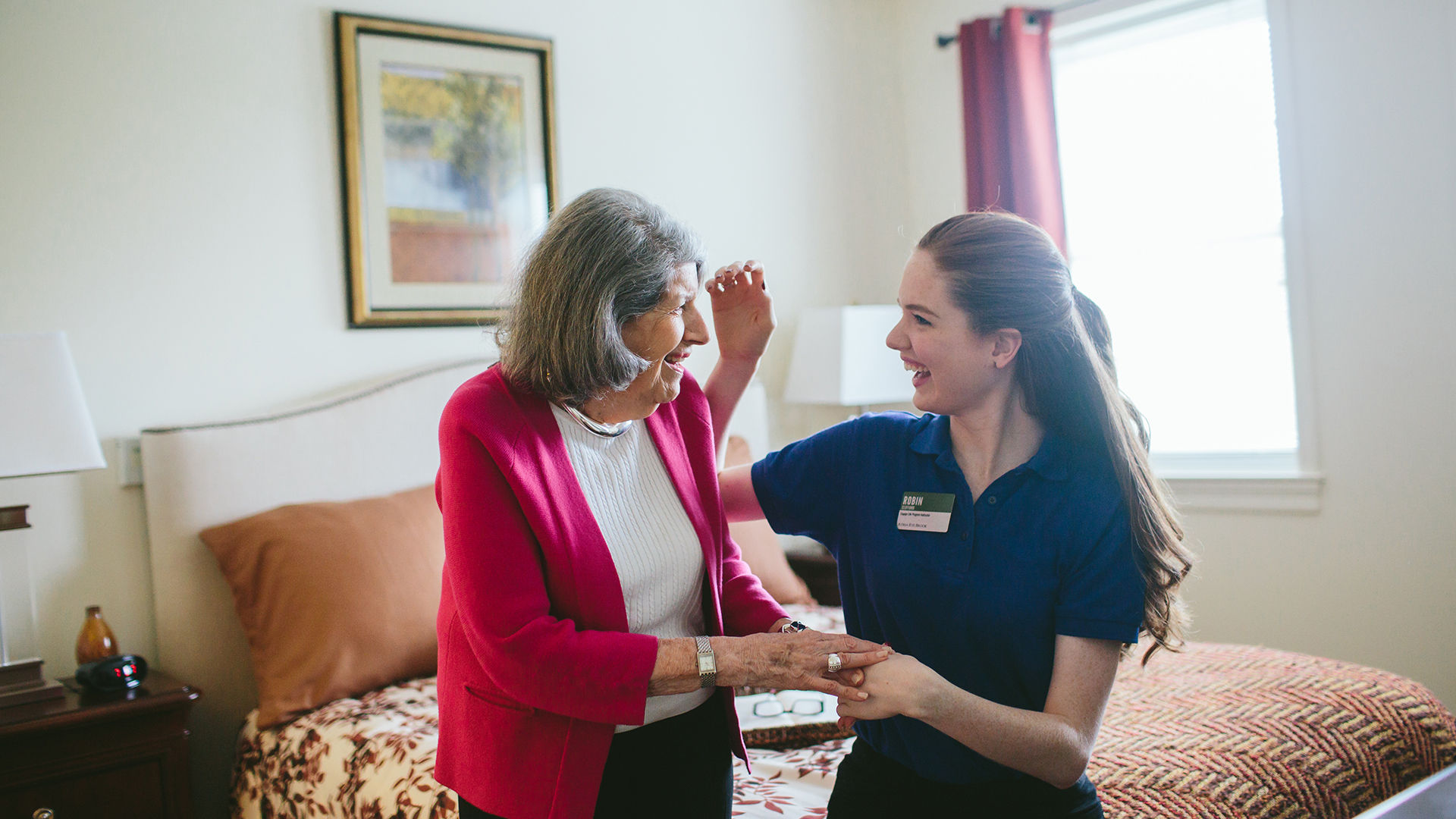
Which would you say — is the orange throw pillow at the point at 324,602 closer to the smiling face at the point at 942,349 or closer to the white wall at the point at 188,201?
the white wall at the point at 188,201

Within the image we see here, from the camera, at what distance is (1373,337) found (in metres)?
3.08

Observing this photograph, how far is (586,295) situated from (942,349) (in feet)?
1.66

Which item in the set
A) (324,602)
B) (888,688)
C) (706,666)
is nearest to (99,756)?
(324,602)

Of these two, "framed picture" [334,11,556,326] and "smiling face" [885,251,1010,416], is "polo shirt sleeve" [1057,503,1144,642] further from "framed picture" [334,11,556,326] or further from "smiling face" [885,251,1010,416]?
"framed picture" [334,11,556,326]

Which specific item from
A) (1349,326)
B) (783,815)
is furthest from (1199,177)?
(783,815)

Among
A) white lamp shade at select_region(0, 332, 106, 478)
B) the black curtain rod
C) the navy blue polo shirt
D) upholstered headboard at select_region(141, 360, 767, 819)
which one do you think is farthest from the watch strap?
the black curtain rod

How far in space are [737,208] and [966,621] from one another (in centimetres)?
266

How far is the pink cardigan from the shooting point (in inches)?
47.9

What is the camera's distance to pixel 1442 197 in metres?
2.95

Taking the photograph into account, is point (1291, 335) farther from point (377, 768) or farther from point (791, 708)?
point (377, 768)

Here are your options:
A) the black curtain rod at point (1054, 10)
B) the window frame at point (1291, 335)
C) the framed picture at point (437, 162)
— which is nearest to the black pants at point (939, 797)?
the framed picture at point (437, 162)

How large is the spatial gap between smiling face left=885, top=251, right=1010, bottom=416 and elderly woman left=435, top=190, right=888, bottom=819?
0.32 metres

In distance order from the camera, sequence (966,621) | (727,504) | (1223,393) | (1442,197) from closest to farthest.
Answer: (966,621) < (727,504) < (1442,197) < (1223,393)

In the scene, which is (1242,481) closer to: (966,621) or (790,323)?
(790,323)
